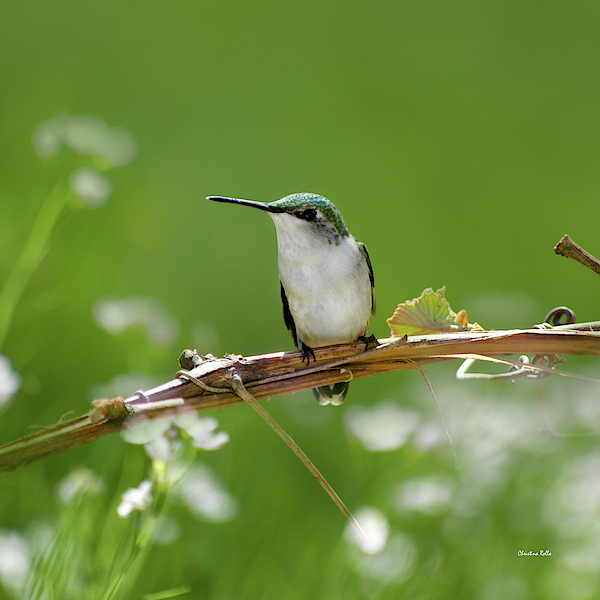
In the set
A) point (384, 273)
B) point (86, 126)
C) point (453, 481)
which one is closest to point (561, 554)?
point (453, 481)

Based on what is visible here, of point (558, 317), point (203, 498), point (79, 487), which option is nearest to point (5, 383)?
point (79, 487)

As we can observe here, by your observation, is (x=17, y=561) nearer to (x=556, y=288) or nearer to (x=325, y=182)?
(x=325, y=182)

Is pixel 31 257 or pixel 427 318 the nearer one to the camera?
pixel 427 318

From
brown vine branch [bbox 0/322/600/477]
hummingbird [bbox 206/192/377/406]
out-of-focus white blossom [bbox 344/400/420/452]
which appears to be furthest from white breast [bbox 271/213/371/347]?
brown vine branch [bbox 0/322/600/477]

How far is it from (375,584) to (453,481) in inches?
5.9

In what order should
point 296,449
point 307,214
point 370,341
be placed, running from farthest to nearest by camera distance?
1. point 307,214
2. point 370,341
3. point 296,449

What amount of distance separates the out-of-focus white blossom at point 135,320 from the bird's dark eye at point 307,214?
21 centimetres

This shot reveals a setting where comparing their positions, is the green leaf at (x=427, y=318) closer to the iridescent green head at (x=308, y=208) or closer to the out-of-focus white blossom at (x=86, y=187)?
the iridescent green head at (x=308, y=208)

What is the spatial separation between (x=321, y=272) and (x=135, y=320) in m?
0.22

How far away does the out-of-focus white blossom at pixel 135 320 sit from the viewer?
0.57 metres

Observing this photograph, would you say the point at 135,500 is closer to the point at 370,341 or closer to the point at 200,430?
the point at 200,430

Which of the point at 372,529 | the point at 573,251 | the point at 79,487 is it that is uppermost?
the point at 573,251

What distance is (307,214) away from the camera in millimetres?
547

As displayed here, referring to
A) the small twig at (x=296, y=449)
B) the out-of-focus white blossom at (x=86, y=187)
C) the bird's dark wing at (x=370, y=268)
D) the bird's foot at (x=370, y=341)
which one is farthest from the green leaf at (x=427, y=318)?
the out-of-focus white blossom at (x=86, y=187)
